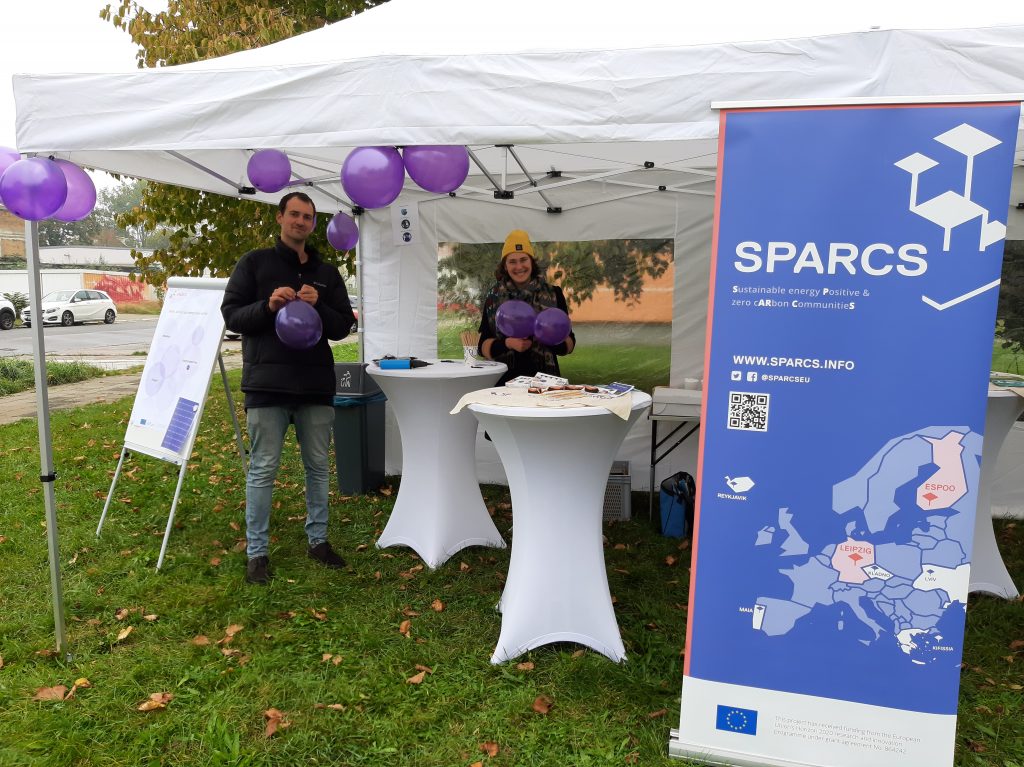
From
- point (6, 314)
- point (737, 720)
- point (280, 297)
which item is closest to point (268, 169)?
point (280, 297)

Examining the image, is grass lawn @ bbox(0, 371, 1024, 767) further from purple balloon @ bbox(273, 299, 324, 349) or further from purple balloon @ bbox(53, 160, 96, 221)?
purple balloon @ bbox(53, 160, 96, 221)

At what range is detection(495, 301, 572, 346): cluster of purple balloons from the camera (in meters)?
3.65

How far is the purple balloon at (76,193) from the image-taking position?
2.89m

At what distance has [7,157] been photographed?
280cm

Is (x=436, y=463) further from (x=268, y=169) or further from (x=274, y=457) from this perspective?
(x=268, y=169)

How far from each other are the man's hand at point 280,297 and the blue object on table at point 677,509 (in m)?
2.44

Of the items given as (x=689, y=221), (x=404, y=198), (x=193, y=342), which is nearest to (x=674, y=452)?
(x=689, y=221)

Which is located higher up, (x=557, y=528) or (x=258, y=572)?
(x=557, y=528)

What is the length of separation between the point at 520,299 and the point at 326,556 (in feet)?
5.57

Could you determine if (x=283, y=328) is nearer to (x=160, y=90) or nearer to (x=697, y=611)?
(x=160, y=90)

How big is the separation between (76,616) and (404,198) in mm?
3191

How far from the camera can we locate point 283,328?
300 cm

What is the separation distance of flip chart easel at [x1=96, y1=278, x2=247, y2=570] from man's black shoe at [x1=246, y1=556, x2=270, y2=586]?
19.7 inches

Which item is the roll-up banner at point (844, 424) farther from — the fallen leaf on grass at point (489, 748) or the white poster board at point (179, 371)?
the white poster board at point (179, 371)
